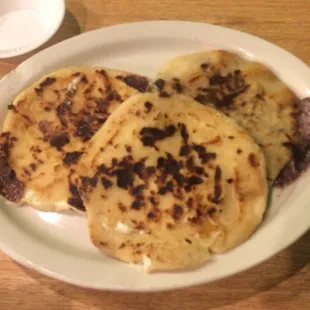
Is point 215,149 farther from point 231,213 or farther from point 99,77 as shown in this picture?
point 99,77

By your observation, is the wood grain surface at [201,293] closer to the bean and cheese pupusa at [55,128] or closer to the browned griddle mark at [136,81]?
the bean and cheese pupusa at [55,128]

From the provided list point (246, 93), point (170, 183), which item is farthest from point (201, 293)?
point (246, 93)

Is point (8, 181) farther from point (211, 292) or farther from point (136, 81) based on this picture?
point (211, 292)

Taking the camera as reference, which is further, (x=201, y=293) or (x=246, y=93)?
(x=246, y=93)

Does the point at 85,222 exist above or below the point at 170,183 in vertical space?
below

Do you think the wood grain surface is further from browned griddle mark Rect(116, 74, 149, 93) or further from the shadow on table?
browned griddle mark Rect(116, 74, 149, 93)

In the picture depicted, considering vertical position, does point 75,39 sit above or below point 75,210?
above

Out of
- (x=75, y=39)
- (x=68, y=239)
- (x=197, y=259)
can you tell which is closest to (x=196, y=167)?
(x=197, y=259)
